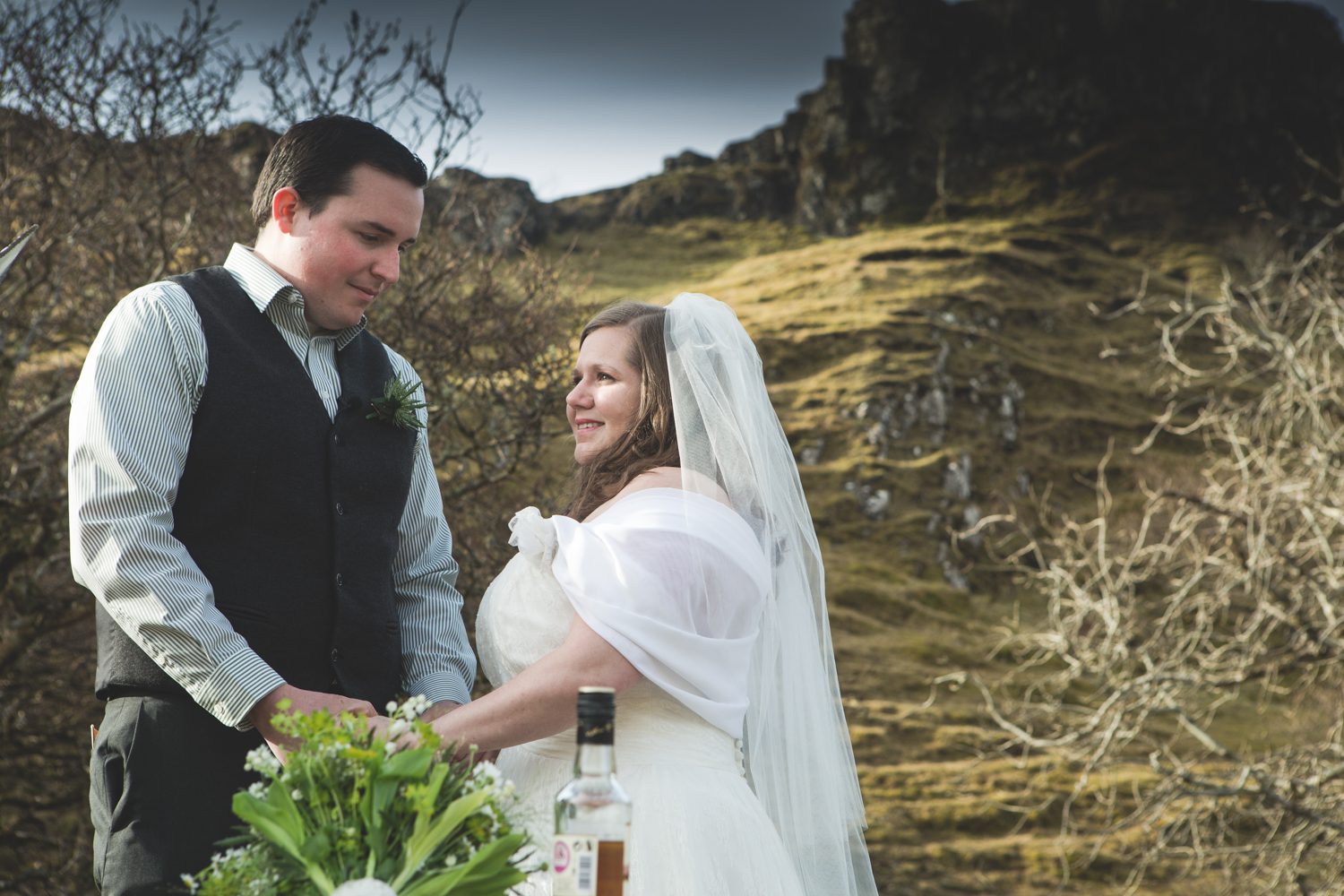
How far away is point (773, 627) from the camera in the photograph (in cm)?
329

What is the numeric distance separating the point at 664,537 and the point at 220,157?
724 cm

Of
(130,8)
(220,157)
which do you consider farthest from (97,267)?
(130,8)

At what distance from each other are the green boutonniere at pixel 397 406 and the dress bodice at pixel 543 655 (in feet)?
Result: 1.50

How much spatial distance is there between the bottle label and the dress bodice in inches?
43.9

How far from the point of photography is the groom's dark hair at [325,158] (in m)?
3.01

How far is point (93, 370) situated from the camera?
271cm

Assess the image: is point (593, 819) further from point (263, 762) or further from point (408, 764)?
point (263, 762)

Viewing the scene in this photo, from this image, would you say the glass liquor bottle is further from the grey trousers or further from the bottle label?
the grey trousers

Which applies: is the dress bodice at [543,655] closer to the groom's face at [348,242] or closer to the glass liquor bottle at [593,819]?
the groom's face at [348,242]

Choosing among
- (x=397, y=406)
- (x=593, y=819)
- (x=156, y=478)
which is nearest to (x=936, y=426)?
(x=397, y=406)

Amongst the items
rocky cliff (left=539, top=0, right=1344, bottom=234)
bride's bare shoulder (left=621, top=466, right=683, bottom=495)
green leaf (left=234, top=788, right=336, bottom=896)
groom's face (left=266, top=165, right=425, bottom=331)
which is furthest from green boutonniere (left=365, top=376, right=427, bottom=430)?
rocky cliff (left=539, top=0, right=1344, bottom=234)

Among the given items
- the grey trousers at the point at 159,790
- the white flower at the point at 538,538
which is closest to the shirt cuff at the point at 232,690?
the grey trousers at the point at 159,790

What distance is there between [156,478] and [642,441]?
3.95 ft

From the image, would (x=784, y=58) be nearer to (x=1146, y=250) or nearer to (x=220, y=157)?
(x=1146, y=250)
